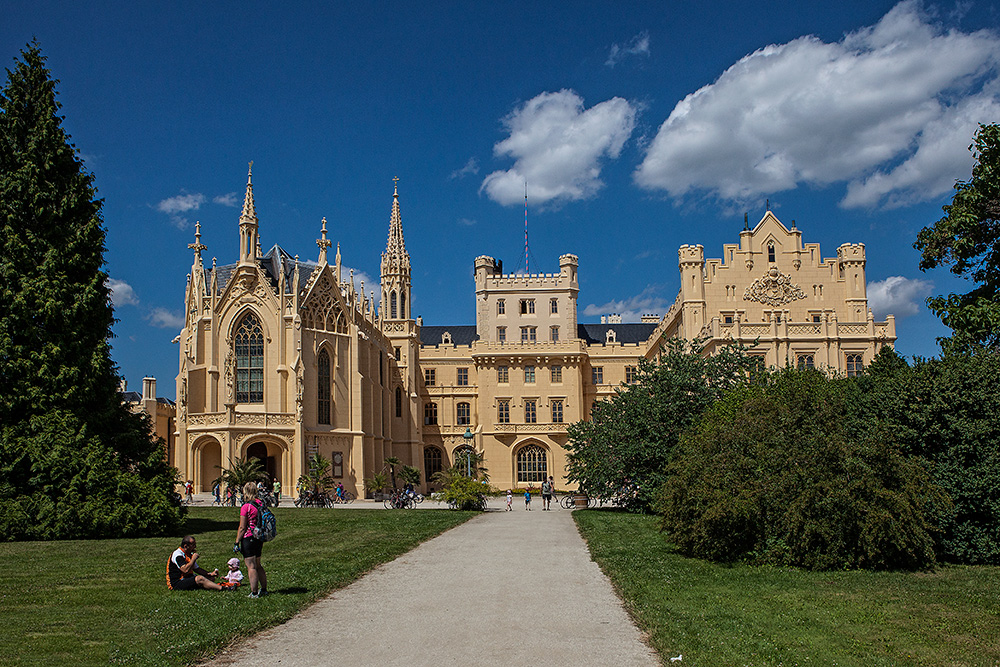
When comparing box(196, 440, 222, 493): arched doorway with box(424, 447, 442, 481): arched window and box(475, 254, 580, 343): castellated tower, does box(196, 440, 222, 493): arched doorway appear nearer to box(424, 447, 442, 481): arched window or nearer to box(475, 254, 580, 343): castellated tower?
box(424, 447, 442, 481): arched window

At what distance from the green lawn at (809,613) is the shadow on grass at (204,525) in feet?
42.3

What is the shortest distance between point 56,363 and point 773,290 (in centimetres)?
4361

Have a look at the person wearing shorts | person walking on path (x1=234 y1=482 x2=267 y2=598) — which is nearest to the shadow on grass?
the person wearing shorts

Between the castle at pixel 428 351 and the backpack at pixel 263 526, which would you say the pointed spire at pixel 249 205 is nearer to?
the castle at pixel 428 351

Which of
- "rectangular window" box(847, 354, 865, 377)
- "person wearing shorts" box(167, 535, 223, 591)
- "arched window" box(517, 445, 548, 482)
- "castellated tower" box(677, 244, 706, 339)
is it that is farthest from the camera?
"arched window" box(517, 445, 548, 482)

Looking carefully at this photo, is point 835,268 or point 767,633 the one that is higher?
point 835,268

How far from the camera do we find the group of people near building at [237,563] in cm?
1215

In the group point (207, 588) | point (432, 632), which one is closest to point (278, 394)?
point (207, 588)

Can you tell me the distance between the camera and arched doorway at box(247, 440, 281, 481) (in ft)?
155

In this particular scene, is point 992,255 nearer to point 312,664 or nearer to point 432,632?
point 432,632

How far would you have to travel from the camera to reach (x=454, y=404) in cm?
6769

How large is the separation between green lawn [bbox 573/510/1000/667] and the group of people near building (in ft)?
18.8

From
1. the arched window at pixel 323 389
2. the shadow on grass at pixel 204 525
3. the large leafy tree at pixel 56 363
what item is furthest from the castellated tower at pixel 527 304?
the large leafy tree at pixel 56 363

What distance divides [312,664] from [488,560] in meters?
9.30
